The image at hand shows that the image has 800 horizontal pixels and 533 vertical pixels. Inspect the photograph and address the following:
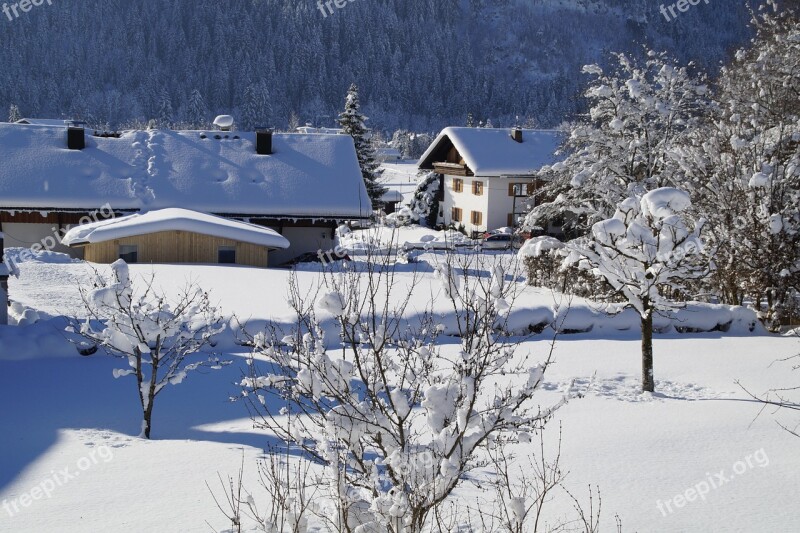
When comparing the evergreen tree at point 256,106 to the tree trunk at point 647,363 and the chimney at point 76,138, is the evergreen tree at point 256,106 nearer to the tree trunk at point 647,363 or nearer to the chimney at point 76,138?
the chimney at point 76,138

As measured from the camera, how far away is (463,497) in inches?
327

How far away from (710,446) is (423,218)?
4475 centimetres

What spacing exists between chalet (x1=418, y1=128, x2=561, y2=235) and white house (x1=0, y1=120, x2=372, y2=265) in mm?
13165

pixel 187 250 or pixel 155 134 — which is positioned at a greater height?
pixel 155 134

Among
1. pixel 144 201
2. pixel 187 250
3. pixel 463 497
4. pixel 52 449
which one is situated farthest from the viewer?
pixel 144 201

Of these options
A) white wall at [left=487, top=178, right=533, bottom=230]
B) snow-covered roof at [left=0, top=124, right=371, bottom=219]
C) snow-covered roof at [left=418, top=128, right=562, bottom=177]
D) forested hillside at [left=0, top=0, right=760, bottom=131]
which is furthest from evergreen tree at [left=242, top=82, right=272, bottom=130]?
snow-covered roof at [left=0, top=124, right=371, bottom=219]

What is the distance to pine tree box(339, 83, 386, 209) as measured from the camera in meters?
48.1

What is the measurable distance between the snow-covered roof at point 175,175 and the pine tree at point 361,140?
39.9 feet

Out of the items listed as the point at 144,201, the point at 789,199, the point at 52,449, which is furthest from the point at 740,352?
the point at 144,201

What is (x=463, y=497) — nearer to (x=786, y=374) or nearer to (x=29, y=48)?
(x=786, y=374)

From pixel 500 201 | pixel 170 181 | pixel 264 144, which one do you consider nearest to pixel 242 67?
pixel 500 201

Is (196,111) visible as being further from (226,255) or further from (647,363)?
(647,363)

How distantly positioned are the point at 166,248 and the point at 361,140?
23948 mm

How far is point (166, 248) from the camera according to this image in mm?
27484
